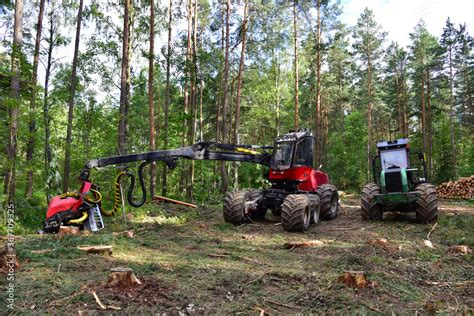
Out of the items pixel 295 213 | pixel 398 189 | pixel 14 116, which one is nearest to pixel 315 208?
pixel 295 213

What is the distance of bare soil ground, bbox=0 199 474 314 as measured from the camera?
395 cm

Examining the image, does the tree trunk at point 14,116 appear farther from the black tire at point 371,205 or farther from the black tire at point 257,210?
the black tire at point 371,205

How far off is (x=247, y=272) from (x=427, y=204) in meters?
6.51

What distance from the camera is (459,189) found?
59.5ft

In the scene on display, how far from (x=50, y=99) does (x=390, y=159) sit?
1213 centimetres

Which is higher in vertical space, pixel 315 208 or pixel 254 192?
pixel 254 192

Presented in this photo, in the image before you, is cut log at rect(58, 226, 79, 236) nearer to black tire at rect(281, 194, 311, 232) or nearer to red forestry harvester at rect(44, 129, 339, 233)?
red forestry harvester at rect(44, 129, 339, 233)

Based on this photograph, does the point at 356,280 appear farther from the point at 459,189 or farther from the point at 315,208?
the point at 459,189

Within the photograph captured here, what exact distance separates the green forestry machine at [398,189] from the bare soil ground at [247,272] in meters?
0.84

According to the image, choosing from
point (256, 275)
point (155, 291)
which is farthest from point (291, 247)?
point (155, 291)

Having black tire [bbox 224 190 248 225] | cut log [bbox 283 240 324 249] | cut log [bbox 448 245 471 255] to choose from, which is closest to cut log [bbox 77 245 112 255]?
cut log [bbox 283 240 324 249]

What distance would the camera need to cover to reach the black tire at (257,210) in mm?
9703

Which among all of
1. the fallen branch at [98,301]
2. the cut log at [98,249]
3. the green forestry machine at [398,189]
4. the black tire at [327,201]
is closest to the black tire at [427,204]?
the green forestry machine at [398,189]

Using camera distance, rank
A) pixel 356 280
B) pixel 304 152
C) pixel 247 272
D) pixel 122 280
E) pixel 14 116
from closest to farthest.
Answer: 1. pixel 122 280
2. pixel 356 280
3. pixel 247 272
4. pixel 14 116
5. pixel 304 152
